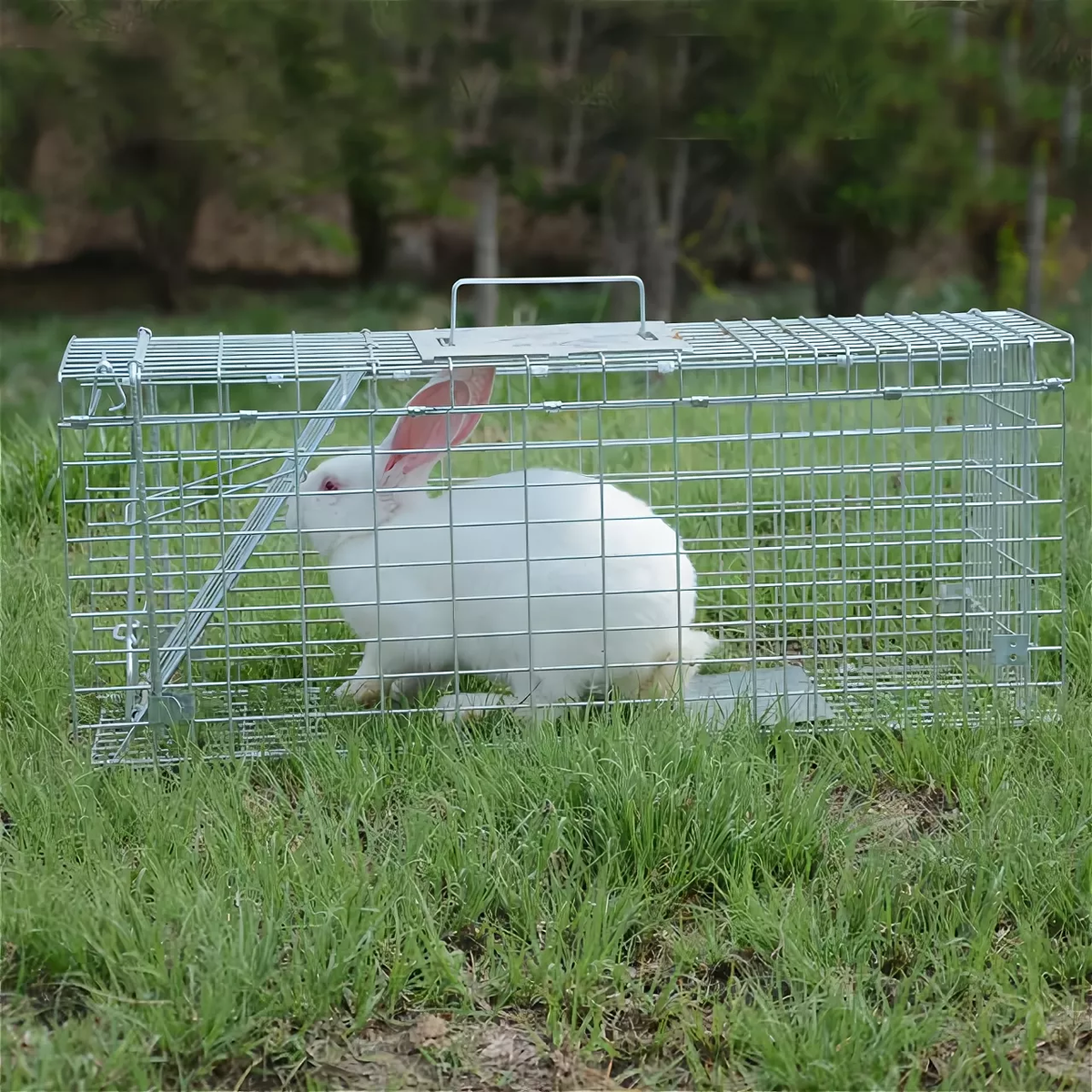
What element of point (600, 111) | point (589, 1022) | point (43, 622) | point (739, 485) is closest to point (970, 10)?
point (600, 111)

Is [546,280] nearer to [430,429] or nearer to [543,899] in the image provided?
[430,429]

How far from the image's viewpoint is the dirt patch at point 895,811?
2189 mm

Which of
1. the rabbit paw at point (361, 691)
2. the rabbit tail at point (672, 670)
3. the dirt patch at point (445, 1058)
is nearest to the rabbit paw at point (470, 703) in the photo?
the rabbit paw at point (361, 691)

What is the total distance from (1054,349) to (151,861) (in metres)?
4.12

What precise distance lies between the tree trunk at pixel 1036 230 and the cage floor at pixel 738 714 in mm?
4581

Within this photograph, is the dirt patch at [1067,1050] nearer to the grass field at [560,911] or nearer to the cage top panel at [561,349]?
the grass field at [560,911]

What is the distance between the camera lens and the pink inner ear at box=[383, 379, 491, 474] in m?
2.58

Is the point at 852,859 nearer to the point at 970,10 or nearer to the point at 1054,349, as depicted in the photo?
the point at 1054,349

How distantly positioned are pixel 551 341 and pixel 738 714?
28.7 inches

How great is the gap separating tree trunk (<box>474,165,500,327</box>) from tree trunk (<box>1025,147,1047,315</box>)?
2.53m

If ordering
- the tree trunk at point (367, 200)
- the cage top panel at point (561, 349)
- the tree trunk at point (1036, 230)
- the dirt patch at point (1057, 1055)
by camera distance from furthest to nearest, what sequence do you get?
the tree trunk at point (1036, 230) < the tree trunk at point (367, 200) < the cage top panel at point (561, 349) < the dirt patch at point (1057, 1055)

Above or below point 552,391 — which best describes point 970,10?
above

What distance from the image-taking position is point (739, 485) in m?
3.55

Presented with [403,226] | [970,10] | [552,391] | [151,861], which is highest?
[970,10]
